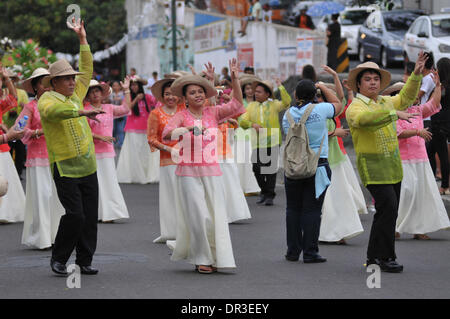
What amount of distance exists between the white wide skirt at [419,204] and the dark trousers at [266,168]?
12.0 ft

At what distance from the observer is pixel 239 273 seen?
861 cm

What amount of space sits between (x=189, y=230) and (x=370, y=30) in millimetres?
21906

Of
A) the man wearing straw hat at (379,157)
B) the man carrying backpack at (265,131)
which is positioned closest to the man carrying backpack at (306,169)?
the man wearing straw hat at (379,157)

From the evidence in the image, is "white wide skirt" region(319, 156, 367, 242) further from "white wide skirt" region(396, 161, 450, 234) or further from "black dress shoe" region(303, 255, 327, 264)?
"black dress shoe" region(303, 255, 327, 264)

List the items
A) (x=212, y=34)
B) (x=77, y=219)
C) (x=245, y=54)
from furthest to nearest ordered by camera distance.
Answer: (x=212, y=34) → (x=245, y=54) → (x=77, y=219)

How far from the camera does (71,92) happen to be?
28.3ft

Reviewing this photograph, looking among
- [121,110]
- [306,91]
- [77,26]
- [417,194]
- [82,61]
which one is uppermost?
[77,26]

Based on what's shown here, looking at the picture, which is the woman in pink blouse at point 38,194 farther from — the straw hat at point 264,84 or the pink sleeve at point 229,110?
the straw hat at point 264,84

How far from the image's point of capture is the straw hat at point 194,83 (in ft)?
28.6

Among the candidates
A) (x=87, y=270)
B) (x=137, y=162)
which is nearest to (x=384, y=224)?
(x=87, y=270)

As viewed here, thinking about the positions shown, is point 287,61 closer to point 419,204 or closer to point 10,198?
point 10,198

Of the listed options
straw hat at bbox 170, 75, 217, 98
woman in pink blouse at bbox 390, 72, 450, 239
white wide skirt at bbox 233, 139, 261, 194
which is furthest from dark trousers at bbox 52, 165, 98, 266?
white wide skirt at bbox 233, 139, 261, 194

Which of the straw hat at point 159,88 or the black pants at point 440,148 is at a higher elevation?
the straw hat at point 159,88

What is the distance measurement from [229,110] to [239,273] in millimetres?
1464
